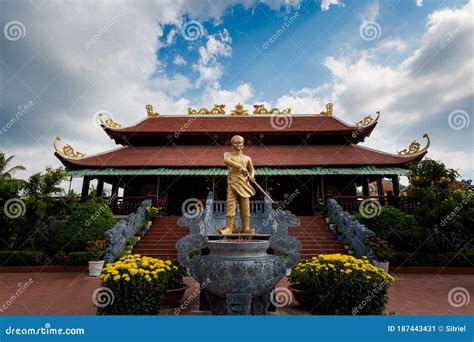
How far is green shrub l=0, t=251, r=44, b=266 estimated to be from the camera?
31.8 ft

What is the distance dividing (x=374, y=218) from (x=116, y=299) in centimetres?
965

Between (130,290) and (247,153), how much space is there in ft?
41.4

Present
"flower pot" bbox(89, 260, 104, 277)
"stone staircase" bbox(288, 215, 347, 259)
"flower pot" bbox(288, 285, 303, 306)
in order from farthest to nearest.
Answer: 1. "stone staircase" bbox(288, 215, 347, 259)
2. "flower pot" bbox(89, 260, 104, 277)
3. "flower pot" bbox(288, 285, 303, 306)

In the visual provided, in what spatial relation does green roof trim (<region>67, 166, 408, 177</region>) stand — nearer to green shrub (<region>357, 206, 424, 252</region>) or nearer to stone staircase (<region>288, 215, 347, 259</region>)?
stone staircase (<region>288, 215, 347, 259</region>)

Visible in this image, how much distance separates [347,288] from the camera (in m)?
4.02

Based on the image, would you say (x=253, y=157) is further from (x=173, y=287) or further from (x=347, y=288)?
(x=347, y=288)

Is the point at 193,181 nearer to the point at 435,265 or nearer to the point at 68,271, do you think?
the point at 68,271

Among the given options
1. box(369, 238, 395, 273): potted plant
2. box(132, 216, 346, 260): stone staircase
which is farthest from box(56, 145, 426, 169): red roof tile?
box(369, 238, 395, 273): potted plant

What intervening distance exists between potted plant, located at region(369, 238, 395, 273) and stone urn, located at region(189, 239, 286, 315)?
5975 millimetres

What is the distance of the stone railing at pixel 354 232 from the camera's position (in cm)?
871

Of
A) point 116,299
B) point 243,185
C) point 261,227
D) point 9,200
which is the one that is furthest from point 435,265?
point 9,200

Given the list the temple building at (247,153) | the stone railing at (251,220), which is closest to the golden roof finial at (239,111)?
the temple building at (247,153)

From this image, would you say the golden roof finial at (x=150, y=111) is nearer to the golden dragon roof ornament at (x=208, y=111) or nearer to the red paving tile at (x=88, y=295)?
the golden dragon roof ornament at (x=208, y=111)

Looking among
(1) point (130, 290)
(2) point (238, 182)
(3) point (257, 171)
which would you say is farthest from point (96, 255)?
(3) point (257, 171)
